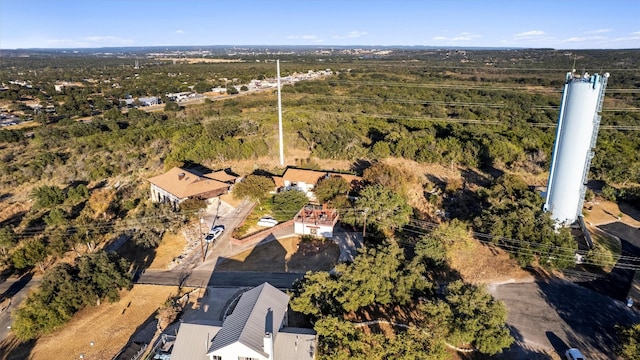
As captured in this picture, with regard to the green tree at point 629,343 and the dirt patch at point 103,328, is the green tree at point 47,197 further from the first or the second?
the green tree at point 629,343

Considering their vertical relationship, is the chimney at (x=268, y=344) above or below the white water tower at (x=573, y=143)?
below

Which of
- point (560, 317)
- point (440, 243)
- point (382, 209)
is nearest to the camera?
point (560, 317)

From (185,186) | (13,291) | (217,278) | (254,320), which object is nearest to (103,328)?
(217,278)

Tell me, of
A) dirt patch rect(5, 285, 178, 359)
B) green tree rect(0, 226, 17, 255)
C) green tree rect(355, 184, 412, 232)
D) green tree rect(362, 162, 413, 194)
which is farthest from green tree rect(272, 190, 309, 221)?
green tree rect(0, 226, 17, 255)

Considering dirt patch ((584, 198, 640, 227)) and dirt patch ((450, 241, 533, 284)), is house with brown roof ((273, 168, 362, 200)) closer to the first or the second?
dirt patch ((450, 241, 533, 284))

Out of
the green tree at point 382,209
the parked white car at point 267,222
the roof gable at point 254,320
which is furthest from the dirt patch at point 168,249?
the green tree at point 382,209

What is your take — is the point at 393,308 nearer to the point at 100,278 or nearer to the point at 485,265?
the point at 485,265
